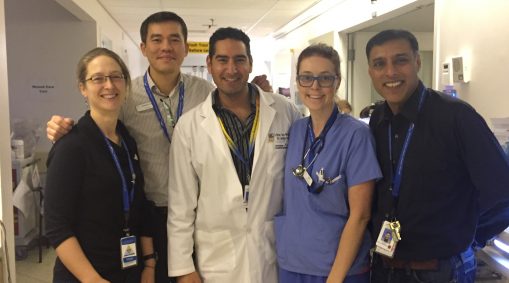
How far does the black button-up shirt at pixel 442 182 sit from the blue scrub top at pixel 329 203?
13 cm

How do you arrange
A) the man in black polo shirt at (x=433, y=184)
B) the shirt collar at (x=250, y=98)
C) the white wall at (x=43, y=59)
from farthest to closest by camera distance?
the white wall at (x=43, y=59) → the shirt collar at (x=250, y=98) → the man in black polo shirt at (x=433, y=184)

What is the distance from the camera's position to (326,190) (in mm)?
1493

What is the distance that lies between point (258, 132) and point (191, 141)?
27 cm

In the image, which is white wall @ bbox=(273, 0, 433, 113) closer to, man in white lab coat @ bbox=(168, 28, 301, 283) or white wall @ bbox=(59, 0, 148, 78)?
man in white lab coat @ bbox=(168, 28, 301, 283)

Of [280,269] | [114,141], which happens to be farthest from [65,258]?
[280,269]

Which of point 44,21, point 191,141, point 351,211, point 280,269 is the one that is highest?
point 44,21

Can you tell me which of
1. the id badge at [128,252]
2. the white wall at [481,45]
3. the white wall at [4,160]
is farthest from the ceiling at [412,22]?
the id badge at [128,252]

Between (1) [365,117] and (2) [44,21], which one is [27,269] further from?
(1) [365,117]

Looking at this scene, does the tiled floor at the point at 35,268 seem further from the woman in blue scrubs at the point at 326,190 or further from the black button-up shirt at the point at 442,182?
the black button-up shirt at the point at 442,182

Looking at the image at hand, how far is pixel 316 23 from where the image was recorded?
18.5 ft

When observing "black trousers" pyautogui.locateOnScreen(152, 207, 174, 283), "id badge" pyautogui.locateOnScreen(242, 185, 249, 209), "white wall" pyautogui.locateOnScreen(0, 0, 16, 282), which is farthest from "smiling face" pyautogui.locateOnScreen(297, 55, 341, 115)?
"white wall" pyautogui.locateOnScreen(0, 0, 16, 282)

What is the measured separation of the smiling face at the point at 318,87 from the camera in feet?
5.10

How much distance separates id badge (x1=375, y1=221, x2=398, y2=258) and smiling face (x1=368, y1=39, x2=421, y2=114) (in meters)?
0.43

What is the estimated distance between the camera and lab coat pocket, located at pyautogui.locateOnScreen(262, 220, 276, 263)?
169cm
